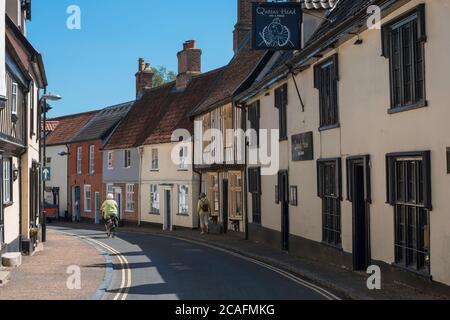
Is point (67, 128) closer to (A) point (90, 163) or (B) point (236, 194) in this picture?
(A) point (90, 163)

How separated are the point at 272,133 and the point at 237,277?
26.8 feet

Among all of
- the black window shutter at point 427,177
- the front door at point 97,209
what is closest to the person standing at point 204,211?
the front door at point 97,209

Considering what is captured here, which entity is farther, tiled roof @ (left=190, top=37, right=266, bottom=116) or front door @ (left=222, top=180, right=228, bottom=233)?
front door @ (left=222, top=180, right=228, bottom=233)

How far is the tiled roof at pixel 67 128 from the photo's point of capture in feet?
165

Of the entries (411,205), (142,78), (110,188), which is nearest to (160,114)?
(110,188)

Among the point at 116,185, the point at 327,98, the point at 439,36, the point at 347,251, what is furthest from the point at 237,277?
the point at 116,185

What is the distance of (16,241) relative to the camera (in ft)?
61.6

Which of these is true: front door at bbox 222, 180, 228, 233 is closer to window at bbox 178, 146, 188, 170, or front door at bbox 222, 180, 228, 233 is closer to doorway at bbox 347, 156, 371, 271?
window at bbox 178, 146, 188, 170

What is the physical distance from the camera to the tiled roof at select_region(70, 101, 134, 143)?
44.7 metres

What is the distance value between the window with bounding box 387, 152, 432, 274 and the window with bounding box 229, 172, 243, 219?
14.5 m

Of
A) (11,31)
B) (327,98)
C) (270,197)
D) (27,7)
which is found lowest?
(270,197)

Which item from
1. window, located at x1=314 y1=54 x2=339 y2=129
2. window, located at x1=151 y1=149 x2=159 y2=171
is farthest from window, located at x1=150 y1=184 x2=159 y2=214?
window, located at x1=314 y1=54 x2=339 y2=129

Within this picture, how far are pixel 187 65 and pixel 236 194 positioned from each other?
1404cm

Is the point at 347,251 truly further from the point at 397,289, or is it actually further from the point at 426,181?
the point at 426,181
